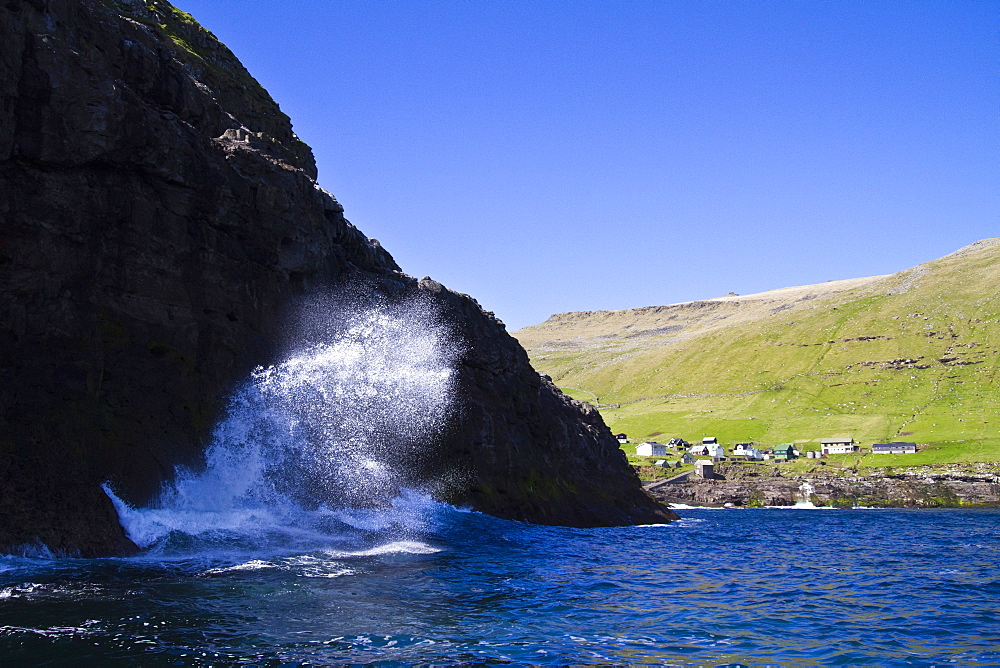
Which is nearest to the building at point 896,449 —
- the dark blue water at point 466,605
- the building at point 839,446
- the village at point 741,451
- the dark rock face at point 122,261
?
the village at point 741,451

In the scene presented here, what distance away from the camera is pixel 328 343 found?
38.3m

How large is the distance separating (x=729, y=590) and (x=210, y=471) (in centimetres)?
2089

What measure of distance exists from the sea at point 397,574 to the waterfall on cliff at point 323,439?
10 centimetres

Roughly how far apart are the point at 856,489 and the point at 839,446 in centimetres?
4250

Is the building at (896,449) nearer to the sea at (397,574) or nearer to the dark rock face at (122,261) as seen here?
the sea at (397,574)

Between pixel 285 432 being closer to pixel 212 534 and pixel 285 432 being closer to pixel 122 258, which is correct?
pixel 212 534

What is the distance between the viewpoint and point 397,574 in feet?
81.5

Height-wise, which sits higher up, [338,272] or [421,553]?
[338,272]

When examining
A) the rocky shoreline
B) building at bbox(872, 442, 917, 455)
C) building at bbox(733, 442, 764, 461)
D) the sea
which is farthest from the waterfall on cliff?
building at bbox(733, 442, 764, 461)

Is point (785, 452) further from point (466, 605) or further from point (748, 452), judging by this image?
point (466, 605)

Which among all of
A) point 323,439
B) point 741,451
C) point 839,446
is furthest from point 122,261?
point 839,446

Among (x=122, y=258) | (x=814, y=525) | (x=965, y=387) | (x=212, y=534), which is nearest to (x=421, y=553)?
(x=212, y=534)

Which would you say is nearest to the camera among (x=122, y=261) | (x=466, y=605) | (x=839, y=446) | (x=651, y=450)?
(x=466, y=605)

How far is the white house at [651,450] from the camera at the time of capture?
529 feet
